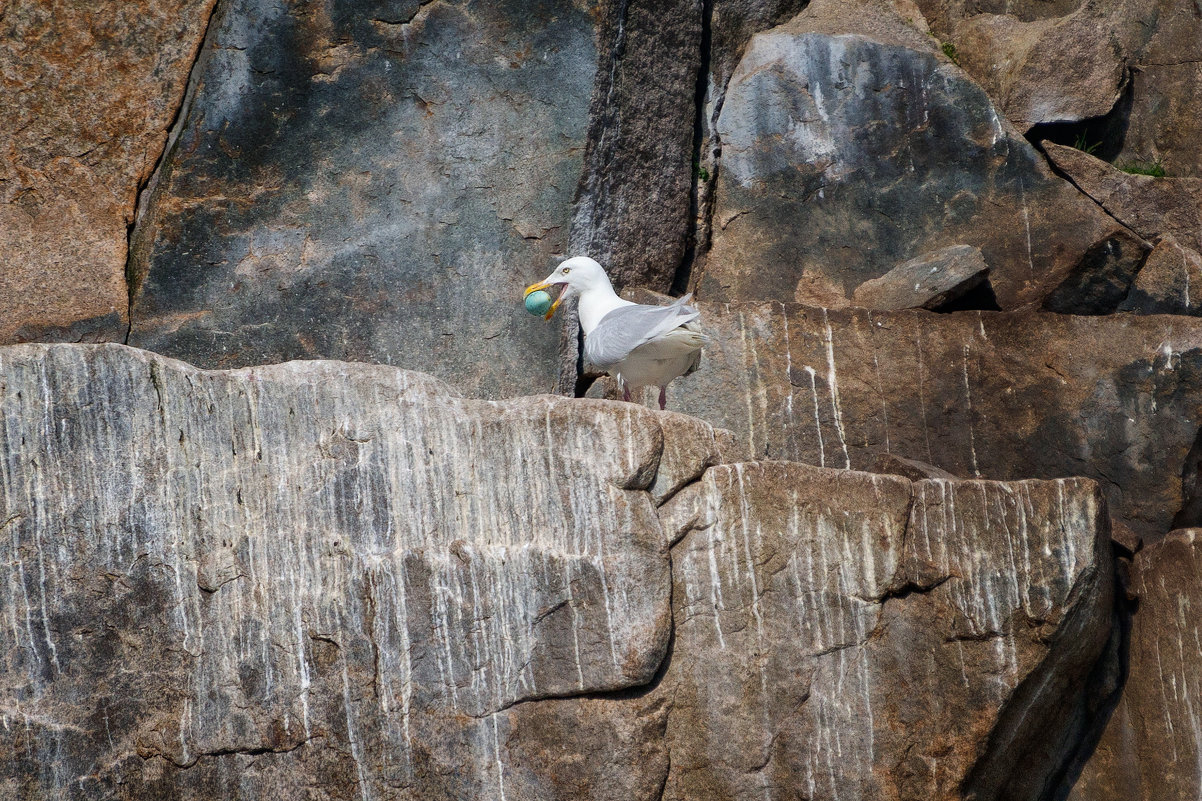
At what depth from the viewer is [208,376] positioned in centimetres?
463

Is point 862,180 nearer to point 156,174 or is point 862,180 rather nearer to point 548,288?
point 548,288

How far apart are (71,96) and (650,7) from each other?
9.09 feet

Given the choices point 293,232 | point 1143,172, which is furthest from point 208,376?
point 1143,172

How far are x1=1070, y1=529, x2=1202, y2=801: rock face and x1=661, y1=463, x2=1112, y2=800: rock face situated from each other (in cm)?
65

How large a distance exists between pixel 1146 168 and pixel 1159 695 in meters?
3.04

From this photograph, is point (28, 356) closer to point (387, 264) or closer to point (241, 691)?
point (241, 691)

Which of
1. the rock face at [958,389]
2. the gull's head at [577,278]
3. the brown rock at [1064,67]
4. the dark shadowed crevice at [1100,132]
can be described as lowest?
the rock face at [958,389]

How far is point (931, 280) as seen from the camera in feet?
20.5

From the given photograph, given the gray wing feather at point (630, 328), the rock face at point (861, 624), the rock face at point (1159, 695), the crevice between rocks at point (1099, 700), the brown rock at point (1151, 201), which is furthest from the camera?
the brown rock at point (1151, 201)

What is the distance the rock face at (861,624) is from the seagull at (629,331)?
2.86ft

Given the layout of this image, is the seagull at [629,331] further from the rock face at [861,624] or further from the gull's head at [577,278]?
the rock face at [861,624]

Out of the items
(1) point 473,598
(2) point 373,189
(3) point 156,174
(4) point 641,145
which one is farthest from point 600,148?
(1) point 473,598

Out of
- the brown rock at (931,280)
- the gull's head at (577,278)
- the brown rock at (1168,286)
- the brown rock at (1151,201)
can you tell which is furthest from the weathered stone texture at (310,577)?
the brown rock at (1151,201)

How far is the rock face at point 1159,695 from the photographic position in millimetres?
5188
